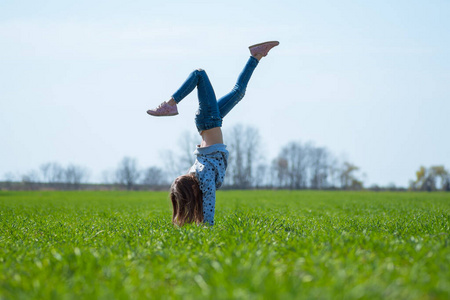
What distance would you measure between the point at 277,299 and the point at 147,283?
3.40 ft

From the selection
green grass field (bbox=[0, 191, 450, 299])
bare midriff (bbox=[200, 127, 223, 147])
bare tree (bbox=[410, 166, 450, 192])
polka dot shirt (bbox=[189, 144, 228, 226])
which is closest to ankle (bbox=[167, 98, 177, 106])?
bare midriff (bbox=[200, 127, 223, 147])

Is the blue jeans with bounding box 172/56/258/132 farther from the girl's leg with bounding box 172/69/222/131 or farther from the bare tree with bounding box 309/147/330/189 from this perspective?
the bare tree with bounding box 309/147/330/189

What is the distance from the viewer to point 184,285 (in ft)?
8.98

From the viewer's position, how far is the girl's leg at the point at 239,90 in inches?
264

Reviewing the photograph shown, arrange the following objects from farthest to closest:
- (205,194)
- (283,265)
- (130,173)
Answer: (130,173), (205,194), (283,265)

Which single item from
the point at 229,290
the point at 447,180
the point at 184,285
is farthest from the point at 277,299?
the point at 447,180

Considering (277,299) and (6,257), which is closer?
(277,299)

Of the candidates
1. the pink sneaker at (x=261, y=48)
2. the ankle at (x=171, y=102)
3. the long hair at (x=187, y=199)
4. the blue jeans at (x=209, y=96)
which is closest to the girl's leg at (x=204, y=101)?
the blue jeans at (x=209, y=96)

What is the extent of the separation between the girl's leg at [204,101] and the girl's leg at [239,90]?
316mm

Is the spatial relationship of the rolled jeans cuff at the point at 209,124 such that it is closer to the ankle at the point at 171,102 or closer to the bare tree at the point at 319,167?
the ankle at the point at 171,102

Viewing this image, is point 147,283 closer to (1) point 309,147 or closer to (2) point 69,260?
(2) point 69,260

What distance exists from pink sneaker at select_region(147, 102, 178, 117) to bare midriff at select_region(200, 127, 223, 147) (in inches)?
32.7

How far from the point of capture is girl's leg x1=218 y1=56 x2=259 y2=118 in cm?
671

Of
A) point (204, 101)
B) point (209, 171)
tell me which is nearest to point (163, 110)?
point (204, 101)
